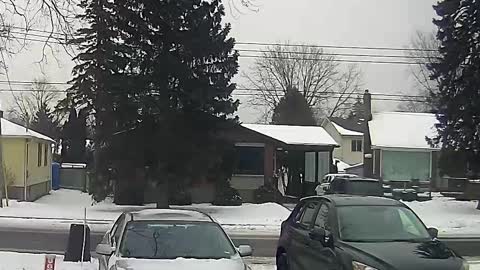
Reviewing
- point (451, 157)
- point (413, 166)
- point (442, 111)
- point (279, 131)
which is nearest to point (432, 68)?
point (442, 111)

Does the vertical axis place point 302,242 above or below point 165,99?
below

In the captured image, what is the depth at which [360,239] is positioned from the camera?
377 inches

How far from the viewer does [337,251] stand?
9.34m

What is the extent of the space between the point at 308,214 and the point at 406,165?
40572 millimetres

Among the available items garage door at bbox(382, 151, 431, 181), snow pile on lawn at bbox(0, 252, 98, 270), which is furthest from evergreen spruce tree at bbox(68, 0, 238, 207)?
garage door at bbox(382, 151, 431, 181)

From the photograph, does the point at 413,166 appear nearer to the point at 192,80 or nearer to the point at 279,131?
the point at 279,131

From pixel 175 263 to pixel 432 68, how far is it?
29879 millimetres

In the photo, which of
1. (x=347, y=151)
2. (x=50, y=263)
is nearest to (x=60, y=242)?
(x=50, y=263)

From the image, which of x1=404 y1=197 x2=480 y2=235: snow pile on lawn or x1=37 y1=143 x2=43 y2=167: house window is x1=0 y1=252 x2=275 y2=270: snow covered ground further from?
x1=37 y1=143 x2=43 y2=167: house window

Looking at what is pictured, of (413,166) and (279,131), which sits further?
(413,166)

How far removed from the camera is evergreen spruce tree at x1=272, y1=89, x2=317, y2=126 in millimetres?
69188

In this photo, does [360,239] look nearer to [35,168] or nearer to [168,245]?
[168,245]

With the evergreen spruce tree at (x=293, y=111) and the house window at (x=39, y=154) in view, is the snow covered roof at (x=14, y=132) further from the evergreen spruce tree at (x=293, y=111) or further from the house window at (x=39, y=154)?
the evergreen spruce tree at (x=293, y=111)

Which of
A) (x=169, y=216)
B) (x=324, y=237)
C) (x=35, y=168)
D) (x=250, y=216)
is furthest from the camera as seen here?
(x=35, y=168)
